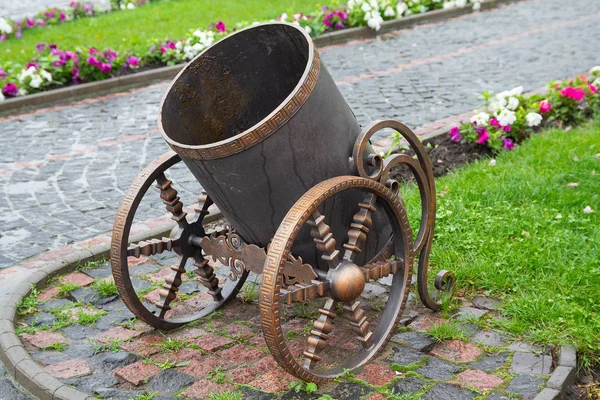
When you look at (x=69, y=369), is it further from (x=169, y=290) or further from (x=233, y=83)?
(x=233, y=83)

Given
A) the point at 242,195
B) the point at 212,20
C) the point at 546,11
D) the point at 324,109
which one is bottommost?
the point at 546,11

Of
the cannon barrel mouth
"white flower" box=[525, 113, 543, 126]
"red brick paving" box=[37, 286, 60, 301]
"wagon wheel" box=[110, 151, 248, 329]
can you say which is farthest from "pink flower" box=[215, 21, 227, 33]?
the cannon barrel mouth

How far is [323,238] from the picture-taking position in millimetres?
3232

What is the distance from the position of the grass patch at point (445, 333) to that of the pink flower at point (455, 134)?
300 centimetres

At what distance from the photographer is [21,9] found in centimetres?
1480

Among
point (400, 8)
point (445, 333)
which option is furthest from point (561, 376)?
point (400, 8)

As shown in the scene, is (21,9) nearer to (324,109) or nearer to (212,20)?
(212,20)

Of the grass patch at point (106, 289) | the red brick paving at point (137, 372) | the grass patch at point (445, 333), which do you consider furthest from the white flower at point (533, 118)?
the red brick paving at point (137, 372)

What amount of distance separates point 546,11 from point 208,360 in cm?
1106

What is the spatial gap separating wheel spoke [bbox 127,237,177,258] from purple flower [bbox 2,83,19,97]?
5.63 meters

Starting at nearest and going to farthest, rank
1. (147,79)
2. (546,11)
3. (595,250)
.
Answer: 1. (595,250)
2. (147,79)
3. (546,11)

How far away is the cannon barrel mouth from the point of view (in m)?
3.70

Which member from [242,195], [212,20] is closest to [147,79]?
[212,20]

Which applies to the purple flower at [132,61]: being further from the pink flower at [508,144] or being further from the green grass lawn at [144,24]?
the pink flower at [508,144]
